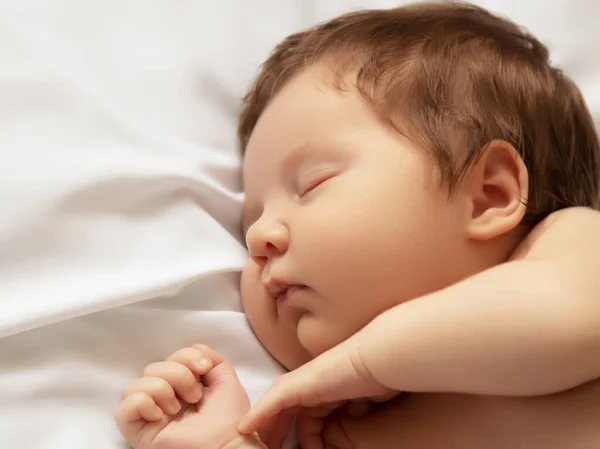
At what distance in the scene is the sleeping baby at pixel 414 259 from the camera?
712 mm

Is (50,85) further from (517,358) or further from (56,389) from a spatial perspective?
(517,358)

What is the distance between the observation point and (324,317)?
85 centimetres

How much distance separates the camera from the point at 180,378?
33.4 inches

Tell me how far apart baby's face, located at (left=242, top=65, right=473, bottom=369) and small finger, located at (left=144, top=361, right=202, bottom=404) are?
0.43 ft

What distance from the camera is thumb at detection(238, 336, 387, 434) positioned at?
750mm

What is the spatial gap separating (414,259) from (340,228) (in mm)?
87

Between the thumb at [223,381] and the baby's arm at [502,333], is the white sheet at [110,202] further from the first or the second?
the baby's arm at [502,333]

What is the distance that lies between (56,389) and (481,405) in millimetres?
473

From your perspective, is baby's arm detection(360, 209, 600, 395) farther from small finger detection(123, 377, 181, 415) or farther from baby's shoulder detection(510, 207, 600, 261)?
small finger detection(123, 377, 181, 415)

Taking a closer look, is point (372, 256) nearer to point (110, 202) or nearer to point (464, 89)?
point (464, 89)

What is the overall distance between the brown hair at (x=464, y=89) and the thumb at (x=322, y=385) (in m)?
0.25

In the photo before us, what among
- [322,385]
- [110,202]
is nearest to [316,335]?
[322,385]

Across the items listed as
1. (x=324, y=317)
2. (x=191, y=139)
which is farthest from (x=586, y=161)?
(x=191, y=139)

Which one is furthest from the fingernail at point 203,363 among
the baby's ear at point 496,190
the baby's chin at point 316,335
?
the baby's ear at point 496,190
